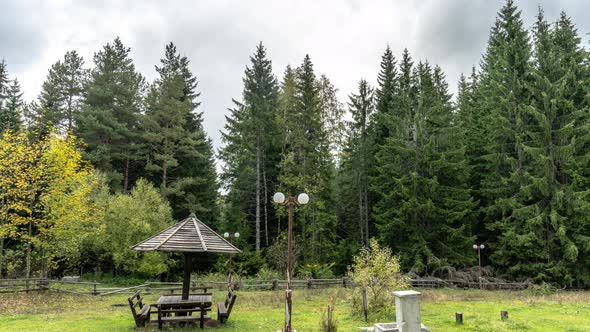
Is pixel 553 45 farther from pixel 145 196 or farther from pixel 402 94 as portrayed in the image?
pixel 145 196

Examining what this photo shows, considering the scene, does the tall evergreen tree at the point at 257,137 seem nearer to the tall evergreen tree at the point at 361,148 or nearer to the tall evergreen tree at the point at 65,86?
the tall evergreen tree at the point at 361,148

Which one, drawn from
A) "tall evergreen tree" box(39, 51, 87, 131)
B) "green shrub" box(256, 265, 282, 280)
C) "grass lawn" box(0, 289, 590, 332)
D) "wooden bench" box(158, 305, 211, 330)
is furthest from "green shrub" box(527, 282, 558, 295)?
"tall evergreen tree" box(39, 51, 87, 131)

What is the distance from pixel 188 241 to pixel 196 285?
11.8m

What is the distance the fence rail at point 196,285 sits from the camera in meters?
17.6

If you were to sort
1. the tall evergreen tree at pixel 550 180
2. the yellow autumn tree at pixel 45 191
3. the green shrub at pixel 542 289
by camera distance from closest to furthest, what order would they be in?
the yellow autumn tree at pixel 45 191 < the green shrub at pixel 542 289 < the tall evergreen tree at pixel 550 180

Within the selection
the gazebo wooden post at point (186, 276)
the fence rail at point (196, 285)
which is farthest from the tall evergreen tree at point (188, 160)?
the gazebo wooden post at point (186, 276)

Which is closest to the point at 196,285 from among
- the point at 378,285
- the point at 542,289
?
the point at 378,285

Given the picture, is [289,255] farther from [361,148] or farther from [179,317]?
[361,148]

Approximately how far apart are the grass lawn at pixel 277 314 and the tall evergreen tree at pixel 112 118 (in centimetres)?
1208

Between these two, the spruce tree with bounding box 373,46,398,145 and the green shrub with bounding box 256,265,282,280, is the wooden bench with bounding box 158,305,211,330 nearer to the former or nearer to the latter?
the green shrub with bounding box 256,265,282,280

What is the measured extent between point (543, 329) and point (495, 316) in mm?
2121

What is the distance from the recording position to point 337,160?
32625mm

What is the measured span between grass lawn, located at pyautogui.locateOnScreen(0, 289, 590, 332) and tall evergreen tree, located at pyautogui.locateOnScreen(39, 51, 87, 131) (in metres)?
21.0

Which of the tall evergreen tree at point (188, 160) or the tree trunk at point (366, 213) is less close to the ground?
the tall evergreen tree at point (188, 160)
